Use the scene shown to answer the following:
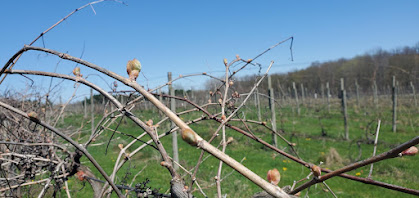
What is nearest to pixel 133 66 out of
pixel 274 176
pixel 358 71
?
pixel 274 176

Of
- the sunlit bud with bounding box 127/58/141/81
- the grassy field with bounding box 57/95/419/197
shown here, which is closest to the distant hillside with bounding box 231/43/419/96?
the grassy field with bounding box 57/95/419/197

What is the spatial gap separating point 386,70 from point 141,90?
1446 inches

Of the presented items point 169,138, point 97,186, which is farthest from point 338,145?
point 97,186

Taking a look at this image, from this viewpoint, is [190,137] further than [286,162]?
No

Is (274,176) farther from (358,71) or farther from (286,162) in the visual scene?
(358,71)

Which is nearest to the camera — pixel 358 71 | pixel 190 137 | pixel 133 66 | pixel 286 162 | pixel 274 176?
pixel 190 137

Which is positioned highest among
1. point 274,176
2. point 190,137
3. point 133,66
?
point 133,66

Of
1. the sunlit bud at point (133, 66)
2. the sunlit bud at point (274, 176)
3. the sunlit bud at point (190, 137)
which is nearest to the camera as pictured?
the sunlit bud at point (190, 137)

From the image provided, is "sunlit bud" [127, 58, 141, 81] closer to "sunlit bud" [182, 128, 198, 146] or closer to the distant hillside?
"sunlit bud" [182, 128, 198, 146]

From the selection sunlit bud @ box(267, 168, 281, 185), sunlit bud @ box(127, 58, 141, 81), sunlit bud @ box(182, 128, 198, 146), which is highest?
sunlit bud @ box(127, 58, 141, 81)

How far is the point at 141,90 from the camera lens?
626mm

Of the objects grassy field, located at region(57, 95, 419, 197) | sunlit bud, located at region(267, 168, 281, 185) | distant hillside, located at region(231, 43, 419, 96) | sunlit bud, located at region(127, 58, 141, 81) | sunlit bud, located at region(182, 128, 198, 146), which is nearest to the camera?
sunlit bud, located at region(182, 128, 198, 146)

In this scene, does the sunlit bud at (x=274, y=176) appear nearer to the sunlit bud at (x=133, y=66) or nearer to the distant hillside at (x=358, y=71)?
the sunlit bud at (x=133, y=66)

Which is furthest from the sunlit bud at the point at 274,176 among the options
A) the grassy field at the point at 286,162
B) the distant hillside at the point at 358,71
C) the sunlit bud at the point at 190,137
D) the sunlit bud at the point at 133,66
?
the distant hillside at the point at 358,71
